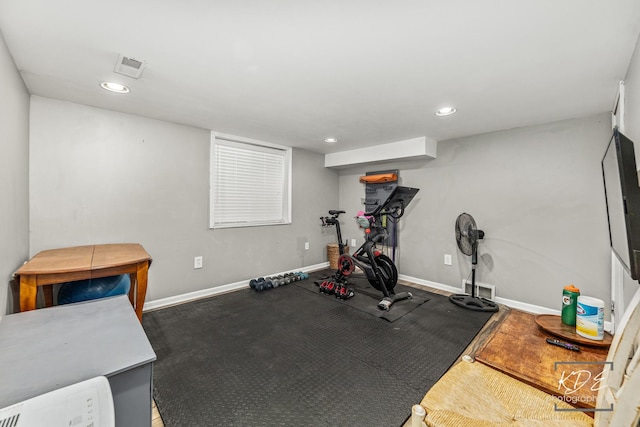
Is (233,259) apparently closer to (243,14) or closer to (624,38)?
(243,14)

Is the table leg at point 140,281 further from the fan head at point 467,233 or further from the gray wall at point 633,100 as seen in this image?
the gray wall at point 633,100

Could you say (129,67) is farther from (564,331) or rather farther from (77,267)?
(564,331)

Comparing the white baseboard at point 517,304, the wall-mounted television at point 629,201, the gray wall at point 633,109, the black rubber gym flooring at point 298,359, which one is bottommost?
the black rubber gym flooring at point 298,359

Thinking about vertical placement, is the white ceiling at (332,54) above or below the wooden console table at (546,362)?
above

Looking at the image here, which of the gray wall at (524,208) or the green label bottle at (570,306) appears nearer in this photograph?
the green label bottle at (570,306)

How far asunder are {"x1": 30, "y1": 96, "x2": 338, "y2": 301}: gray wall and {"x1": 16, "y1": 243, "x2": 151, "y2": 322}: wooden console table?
304 mm

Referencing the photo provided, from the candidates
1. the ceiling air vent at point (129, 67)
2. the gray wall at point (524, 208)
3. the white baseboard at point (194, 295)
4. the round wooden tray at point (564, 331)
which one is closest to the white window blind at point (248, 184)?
the white baseboard at point (194, 295)

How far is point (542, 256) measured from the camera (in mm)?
2867

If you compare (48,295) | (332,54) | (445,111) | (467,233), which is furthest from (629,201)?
(48,295)

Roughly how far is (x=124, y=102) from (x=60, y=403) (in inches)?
98.9

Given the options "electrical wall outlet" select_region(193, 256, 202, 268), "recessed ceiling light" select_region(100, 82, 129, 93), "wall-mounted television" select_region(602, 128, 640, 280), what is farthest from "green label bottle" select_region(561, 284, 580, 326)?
"recessed ceiling light" select_region(100, 82, 129, 93)

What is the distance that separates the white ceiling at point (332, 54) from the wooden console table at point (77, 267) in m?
1.36

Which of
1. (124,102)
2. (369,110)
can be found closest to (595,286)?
(369,110)

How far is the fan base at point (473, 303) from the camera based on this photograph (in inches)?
113
